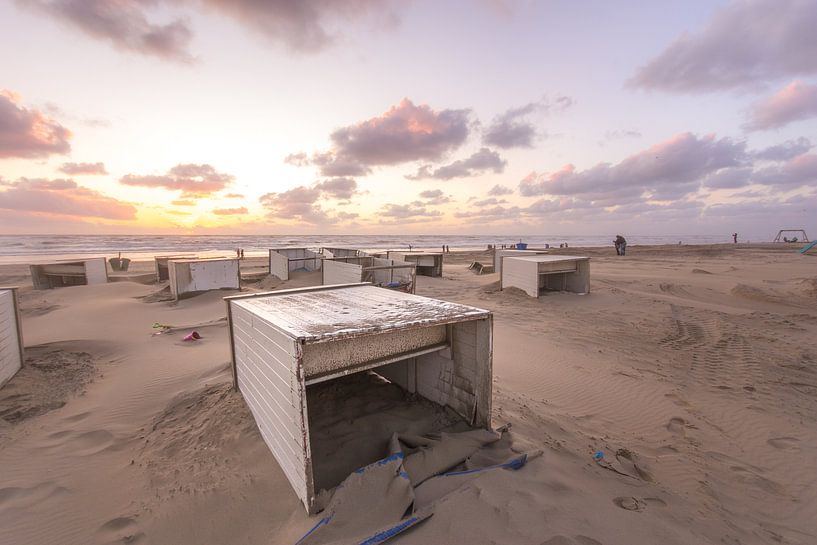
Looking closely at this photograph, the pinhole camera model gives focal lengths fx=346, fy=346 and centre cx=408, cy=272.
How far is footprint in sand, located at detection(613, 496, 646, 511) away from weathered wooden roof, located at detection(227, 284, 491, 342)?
2.02 metres

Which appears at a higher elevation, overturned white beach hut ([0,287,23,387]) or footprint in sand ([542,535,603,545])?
overturned white beach hut ([0,287,23,387])

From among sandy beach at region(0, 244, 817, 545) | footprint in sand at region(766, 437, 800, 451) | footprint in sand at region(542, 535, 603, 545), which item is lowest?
footprint in sand at region(766, 437, 800, 451)

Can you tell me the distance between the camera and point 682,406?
5.44 m

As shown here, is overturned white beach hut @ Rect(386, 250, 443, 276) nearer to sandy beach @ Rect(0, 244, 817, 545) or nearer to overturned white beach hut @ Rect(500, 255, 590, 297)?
overturned white beach hut @ Rect(500, 255, 590, 297)

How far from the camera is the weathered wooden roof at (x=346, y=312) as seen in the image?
3117mm

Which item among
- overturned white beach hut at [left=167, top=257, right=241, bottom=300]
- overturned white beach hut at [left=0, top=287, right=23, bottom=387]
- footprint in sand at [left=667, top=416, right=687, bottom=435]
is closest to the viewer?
footprint in sand at [left=667, top=416, right=687, bottom=435]

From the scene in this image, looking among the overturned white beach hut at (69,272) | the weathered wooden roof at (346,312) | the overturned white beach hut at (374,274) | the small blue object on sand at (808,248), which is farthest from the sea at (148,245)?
the weathered wooden roof at (346,312)

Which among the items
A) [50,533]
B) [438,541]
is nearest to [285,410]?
[438,541]

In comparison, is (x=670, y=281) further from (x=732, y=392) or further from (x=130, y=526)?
(x=130, y=526)

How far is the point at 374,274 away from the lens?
12734mm

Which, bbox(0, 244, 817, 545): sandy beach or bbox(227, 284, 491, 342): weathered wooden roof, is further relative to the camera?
bbox(227, 284, 491, 342): weathered wooden roof

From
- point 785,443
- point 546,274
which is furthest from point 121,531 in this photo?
point 546,274

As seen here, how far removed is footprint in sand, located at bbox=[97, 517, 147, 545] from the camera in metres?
2.95

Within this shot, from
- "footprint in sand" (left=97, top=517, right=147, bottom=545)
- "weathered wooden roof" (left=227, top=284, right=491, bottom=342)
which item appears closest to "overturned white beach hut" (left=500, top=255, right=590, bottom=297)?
"weathered wooden roof" (left=227, top=284, right=491, bottom=342)
